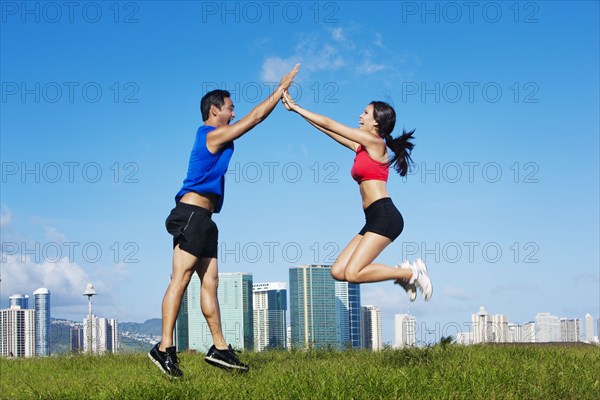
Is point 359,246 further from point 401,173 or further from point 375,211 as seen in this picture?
point 401,173

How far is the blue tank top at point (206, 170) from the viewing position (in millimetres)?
7199

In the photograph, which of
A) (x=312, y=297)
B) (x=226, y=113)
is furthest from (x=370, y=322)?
(x=226, y=113)

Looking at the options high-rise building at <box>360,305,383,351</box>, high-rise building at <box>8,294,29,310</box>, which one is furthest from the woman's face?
high-rise building at <box>8,294,29,310</box>

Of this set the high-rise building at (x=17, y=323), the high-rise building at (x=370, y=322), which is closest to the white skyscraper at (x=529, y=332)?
the high-rise building at (x=370, y=322)

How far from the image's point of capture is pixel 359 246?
7.44 metres

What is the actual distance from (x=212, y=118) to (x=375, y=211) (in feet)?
6.60

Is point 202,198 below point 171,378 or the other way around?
the other way around

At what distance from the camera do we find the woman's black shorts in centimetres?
738

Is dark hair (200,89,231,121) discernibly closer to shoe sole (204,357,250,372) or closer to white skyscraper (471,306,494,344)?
shoe sole (204,357,250,372)

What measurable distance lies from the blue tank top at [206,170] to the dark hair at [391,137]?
1.69 m

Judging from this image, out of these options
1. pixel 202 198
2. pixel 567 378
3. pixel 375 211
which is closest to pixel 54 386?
pixel 202 198

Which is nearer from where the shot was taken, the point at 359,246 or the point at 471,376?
the point at 471,376

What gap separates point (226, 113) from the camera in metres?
7.52

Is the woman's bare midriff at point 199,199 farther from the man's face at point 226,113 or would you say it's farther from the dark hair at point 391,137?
the dark hair at point 391,137
